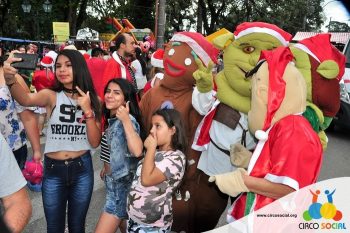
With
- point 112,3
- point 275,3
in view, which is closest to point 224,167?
point 112,3

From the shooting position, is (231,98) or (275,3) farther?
(275,3)

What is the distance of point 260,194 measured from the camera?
1912 millimetres

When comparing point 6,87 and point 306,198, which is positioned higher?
point 6,87

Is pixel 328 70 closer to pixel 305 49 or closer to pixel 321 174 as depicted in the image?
pixel 305 49

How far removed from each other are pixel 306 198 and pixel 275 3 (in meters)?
31.7

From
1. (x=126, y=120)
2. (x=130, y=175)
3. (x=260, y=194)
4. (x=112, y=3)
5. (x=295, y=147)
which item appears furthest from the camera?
(x=112, y=3)

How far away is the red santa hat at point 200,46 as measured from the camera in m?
3.21

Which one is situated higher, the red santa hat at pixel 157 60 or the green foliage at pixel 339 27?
the green foliage at pixel 339 27

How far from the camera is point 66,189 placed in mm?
2646

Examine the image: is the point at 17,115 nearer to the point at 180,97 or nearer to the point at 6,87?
the point at 6,87

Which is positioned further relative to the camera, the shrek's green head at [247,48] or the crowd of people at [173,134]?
the shrek's green head at [247,48]

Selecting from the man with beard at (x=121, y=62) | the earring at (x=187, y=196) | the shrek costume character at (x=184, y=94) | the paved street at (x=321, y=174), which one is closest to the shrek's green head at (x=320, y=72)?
the shrek costume character at (x=184, y=94)

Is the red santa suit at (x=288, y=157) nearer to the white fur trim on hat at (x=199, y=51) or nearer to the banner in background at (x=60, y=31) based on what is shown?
the white fur trim on hat at (x=199, y=51)

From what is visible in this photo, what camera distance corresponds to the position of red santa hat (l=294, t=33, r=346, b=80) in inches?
112
